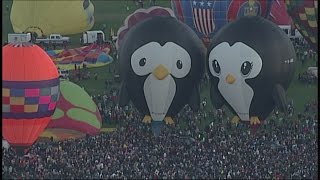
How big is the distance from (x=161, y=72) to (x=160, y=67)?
0.07m

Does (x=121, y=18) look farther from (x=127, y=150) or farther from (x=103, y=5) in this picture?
(x=127, y=150)

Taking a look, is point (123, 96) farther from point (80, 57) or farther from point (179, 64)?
point (80, 57)

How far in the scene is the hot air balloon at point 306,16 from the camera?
15.2m

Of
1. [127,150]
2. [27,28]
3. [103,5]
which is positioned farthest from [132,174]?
[103,5]

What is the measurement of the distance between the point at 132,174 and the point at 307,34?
4526 millimetres

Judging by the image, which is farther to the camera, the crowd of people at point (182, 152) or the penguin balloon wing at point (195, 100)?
the penguin balloon wing at point (195, 100)

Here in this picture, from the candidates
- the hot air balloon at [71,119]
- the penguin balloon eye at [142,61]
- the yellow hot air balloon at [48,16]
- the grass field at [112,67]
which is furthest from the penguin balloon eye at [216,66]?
the yellow hot air balloon at [48,16]

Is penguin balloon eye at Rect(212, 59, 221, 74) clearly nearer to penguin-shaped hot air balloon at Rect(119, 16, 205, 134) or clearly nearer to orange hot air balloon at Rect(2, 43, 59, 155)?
penguin-shaped hot air balloon at Rect(119, 16, 205, 134)

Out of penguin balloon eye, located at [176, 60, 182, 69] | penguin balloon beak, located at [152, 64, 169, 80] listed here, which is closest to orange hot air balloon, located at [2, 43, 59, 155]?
penguin balloon beak, located at [152, 64, 169, 80]

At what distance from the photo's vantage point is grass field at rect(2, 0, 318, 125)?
1705 cm

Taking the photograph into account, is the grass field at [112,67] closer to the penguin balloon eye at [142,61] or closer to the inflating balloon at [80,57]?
the inflating balloon at [80,57]

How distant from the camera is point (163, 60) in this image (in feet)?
46.6

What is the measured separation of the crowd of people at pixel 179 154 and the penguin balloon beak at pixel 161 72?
77 centimetres

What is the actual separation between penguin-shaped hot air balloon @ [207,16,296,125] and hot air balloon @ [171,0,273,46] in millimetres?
4317
